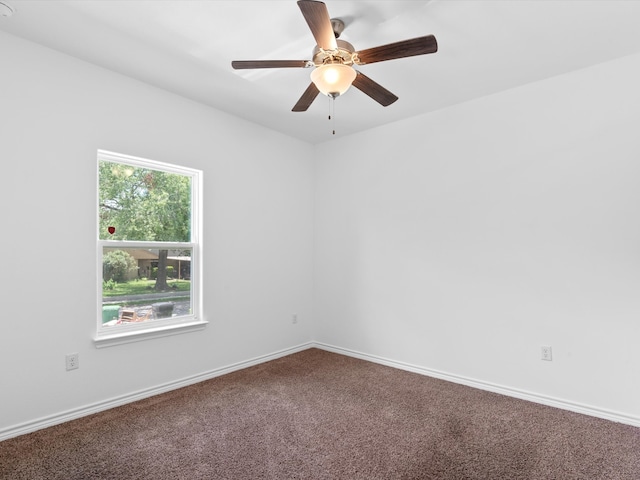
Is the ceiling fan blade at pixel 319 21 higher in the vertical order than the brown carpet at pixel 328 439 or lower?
higher

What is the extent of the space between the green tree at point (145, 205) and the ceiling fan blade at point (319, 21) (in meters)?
1.96

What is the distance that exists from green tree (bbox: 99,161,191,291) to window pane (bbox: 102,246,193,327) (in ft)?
0.12

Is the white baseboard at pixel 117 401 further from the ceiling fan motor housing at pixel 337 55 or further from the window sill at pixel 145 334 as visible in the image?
the ceiling fan motor housing at pixel 337 55

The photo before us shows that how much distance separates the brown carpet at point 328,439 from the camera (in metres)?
1.99

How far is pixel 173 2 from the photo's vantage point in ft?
6.63

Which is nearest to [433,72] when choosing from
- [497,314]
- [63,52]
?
[497,314]

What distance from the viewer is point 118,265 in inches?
115

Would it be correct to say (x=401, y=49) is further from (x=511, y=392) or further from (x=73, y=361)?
(x=73, y=361)

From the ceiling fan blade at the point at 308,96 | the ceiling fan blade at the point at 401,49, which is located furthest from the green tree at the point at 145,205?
the ceiling fan blade at the point at 401,49

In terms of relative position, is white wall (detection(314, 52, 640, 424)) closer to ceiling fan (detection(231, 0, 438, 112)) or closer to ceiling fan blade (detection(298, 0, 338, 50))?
ceiling fan (detection(231, 0, 438, 112))

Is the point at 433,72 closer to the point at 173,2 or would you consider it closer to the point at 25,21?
the point at 173,2

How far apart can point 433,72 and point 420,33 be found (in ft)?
1.78

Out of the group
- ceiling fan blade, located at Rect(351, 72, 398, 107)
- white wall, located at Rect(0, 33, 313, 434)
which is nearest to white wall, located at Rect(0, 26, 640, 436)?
white wall, located at Rect(0, 33, 313, 434)

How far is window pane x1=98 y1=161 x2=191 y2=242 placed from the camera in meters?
2.86
